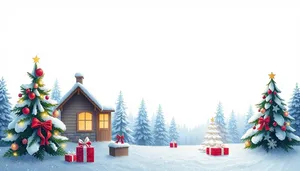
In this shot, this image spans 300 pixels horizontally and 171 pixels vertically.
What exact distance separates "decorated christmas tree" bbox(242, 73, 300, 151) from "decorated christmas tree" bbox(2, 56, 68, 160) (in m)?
12.8

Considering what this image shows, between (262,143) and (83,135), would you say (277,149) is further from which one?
(83,135)

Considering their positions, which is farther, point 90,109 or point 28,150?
point 90,109

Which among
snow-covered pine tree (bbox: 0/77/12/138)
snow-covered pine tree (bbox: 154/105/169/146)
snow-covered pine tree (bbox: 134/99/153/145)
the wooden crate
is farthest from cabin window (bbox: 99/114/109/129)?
snow-covered pine tree (bbox: 154/105/169/146)

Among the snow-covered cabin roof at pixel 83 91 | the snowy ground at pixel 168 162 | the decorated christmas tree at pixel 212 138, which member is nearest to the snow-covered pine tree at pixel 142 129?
the snow-covered cabin roof at pixel 83 91

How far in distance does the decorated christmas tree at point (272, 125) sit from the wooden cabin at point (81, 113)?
11.1 meters

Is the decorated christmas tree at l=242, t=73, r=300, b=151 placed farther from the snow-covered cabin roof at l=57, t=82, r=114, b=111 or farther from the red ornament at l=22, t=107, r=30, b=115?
the red ornament at l=22, t=107, r=30, b=115

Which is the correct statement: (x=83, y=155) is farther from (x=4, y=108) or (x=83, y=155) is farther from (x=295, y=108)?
(x=295, y=108)

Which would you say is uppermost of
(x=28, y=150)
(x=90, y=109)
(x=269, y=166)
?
(x=90, y=109)

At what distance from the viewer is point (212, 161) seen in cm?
2091

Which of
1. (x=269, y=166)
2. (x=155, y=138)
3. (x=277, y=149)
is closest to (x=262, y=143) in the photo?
(x=277, y=149)

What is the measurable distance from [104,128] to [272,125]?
12503 mm

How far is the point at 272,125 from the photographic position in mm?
22547

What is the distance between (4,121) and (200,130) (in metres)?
75.4

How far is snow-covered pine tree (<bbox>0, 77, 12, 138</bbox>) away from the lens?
33256 mm
